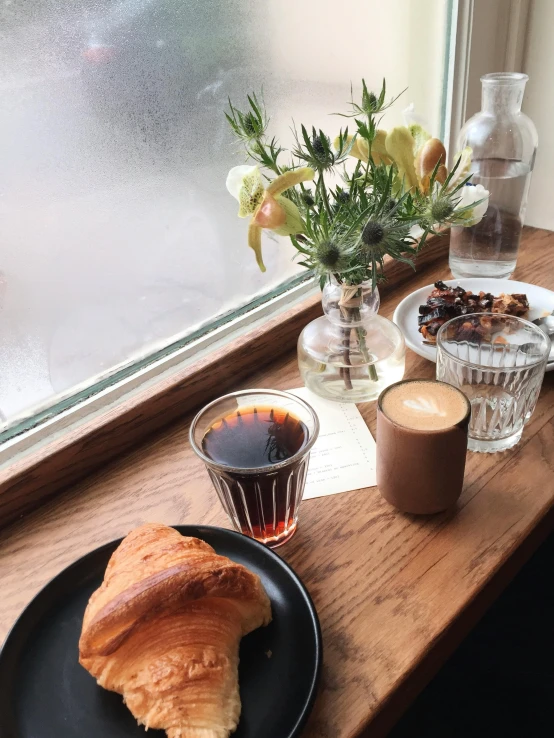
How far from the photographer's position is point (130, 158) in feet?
2.49

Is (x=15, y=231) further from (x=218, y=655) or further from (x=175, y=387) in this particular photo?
(x=218, y=655)

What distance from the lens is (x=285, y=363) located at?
896mm

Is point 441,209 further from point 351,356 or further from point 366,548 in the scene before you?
point 366,548

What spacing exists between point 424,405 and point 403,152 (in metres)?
0.29

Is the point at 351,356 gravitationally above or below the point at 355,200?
below

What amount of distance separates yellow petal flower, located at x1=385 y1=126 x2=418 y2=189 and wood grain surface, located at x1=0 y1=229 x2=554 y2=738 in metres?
0.28

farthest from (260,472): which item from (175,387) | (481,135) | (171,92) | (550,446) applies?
(481,135)

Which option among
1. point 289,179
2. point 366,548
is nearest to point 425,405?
point 366,548

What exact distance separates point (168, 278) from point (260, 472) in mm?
395

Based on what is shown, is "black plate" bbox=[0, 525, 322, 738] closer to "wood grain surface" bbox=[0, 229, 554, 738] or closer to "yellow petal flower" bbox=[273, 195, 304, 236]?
"wood grain surface" bbox=[0, 229, 554, 738]

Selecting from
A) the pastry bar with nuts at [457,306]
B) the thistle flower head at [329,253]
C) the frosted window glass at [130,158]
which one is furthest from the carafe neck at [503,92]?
the thistle flower head at [329,253]

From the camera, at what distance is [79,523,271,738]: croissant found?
0.43m

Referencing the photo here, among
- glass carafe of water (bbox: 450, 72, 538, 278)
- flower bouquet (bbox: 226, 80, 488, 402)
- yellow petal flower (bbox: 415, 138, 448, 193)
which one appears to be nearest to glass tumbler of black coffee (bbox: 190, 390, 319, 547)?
flower bouquet (bbox: 226, 80, 488, 402)

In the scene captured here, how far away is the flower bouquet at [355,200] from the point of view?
0.62 m
